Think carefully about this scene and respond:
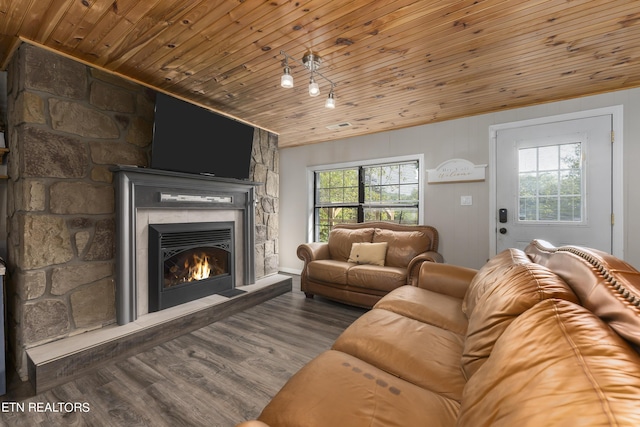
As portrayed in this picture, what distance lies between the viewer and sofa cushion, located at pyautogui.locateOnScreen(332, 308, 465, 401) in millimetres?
1101

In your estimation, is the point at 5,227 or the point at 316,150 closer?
the point at 5,227

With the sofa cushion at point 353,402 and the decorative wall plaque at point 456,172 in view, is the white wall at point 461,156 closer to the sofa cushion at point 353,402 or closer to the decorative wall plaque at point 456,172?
the decorative wall plaque at point 456,172

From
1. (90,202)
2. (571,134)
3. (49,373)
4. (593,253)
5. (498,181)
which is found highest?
(571,134)

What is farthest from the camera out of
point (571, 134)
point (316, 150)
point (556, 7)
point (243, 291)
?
point (316, 150)

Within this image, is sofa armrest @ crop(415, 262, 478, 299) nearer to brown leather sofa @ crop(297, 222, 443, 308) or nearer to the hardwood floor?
brown leather sofa @ crop(297, 222, 443, 308)

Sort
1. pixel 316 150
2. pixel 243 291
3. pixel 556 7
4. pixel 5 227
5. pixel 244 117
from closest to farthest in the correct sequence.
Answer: pixel 556 7
pixel 5 227
pixel 243 291
pixel 244 117
pixel 316 150

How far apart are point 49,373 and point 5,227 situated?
4.43ft

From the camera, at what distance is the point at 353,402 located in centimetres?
91

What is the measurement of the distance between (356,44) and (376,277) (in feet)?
7.32

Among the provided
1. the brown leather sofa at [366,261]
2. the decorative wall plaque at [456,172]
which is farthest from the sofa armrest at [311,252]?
the decorative wall plaque at [456,172]

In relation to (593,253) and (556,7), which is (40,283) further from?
(556,7)

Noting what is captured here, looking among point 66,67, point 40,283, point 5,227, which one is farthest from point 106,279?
point 66,67

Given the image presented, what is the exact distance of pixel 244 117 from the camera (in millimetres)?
3547

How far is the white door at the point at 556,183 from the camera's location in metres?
2.72
